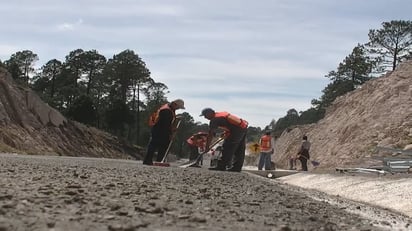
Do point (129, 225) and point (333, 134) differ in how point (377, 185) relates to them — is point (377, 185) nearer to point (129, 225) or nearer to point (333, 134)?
point (129, 225)

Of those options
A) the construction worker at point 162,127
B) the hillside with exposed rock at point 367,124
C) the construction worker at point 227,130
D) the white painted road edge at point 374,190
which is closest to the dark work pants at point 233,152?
the construction worker at point 227,130

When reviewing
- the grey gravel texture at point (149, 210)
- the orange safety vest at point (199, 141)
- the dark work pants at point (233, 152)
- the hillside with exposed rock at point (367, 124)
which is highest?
the hillside with exposed rock at point (367, 124)

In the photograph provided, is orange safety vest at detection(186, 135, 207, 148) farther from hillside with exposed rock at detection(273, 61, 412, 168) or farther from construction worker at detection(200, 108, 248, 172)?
construction worker at detection(200, 108, 248, 172)

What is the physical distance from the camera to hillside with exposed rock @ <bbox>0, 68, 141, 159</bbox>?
3550 cm

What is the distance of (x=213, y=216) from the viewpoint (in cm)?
507

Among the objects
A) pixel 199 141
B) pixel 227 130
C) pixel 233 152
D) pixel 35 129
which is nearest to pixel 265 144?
pixel 199 141

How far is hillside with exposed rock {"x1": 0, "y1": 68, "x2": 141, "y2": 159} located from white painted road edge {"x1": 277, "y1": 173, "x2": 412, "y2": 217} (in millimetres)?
19248

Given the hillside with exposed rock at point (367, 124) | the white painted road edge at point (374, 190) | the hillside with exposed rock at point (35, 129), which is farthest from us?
the hillside with exposed rock at point (35, 129)

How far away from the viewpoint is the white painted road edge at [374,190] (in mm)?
8547

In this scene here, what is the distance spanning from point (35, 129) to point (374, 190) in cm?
3508

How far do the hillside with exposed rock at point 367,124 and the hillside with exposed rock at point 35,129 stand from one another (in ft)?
54.7

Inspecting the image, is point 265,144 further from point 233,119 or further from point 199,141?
point 233,119

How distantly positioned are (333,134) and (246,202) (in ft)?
113

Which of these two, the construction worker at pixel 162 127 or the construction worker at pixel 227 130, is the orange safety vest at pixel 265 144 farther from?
the construction worker at pixel 162 127
